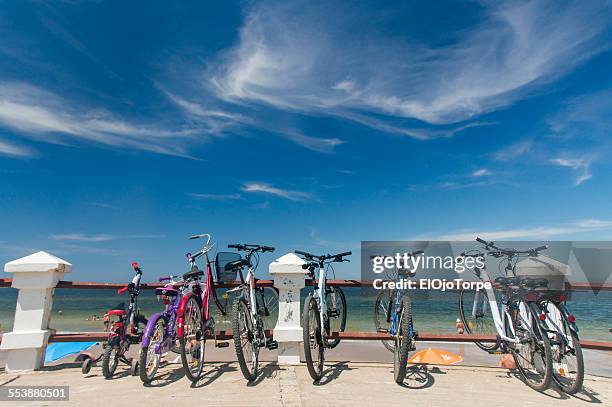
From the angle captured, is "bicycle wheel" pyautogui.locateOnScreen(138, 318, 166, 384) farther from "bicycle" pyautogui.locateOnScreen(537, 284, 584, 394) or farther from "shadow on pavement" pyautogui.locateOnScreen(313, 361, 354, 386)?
"bicycle" pyautogui.locateOnScreen(537, 284, 584, 394)

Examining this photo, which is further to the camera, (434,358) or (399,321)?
(434,358)

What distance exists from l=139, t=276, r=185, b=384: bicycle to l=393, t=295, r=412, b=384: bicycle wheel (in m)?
2.43

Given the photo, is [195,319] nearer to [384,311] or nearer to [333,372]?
[333,372]

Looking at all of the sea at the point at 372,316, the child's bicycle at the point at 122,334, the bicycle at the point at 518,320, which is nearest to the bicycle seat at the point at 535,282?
the bicycle at the point at 518,320

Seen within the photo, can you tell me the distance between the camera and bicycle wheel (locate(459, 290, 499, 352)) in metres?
4.85

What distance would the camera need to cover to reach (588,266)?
17.7 feet

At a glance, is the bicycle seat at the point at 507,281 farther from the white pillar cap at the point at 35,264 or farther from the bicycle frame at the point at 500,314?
the white pillar cap at the point at 35,264

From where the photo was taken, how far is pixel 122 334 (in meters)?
4.19

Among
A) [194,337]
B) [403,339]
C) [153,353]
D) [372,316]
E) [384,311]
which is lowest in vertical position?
[372,316]

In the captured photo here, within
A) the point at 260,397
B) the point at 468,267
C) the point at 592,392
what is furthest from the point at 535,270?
the point at 260,397

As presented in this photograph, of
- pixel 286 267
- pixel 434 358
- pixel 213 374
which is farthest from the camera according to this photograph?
pixel 434 358

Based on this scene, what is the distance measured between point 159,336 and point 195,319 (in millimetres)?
537

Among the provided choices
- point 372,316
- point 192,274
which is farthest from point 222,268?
point 372,316

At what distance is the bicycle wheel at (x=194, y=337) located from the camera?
4.05m
